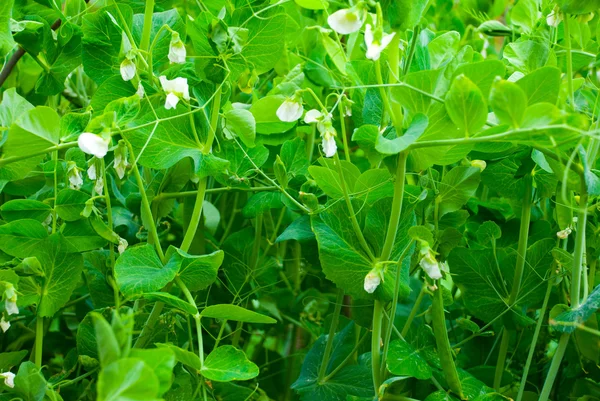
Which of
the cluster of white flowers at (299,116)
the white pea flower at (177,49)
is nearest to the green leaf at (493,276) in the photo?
the cluster of white flowers at (299,116)

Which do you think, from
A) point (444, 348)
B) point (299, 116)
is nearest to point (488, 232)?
point (444, 348)

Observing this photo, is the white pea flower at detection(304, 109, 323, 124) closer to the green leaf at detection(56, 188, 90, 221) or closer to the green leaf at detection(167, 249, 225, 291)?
the green leaf at detection(167, 249, 225, 291)

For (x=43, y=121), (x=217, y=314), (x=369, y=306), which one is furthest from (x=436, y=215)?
(x=43, y=121)

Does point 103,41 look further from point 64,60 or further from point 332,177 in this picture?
point 332,177

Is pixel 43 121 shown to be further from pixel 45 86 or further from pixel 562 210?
pixel 562 210

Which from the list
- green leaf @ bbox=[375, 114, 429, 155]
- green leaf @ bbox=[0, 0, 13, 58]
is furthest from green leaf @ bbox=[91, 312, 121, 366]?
green leaf @ bbox=[0, 0, 13, 58]

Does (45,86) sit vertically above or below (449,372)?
above

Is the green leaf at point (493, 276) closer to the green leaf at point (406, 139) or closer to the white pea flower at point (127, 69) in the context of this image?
the green leaf at point (406, 139)
